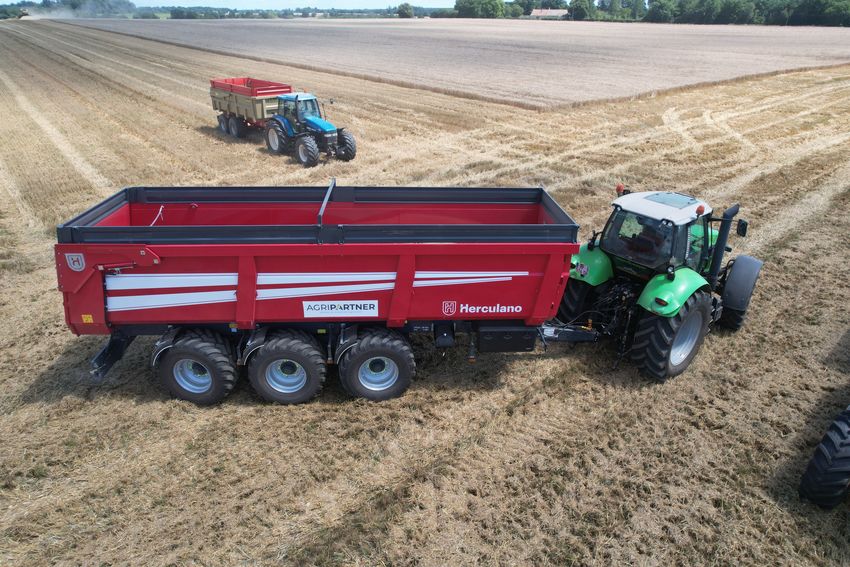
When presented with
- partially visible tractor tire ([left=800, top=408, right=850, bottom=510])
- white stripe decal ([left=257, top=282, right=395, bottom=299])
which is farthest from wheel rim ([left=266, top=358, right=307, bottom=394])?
partially visible tractor tire ([left=800, top=408, right=850, bottom=510])

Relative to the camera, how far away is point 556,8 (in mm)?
116125

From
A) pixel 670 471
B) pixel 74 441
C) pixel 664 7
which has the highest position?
pixel 664 7

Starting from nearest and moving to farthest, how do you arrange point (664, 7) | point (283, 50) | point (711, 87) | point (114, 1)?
point (711, 87), point (283, 50), point (664, 7), point (114, 1)

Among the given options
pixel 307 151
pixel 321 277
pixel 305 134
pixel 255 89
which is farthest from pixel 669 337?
pixel 255 89

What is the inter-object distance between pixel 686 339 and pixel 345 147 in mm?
10386

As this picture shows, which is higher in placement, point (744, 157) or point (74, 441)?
point (744, 157)

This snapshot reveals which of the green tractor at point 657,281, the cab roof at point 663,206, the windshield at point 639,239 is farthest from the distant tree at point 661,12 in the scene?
the windshield at point 639,239

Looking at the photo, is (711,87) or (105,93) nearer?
(105,93)

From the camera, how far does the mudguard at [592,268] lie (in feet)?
20.8

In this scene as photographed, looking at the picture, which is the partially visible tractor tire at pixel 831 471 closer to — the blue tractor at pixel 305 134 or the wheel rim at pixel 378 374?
the wheel rim at pixel 378 374

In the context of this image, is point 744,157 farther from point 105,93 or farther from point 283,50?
point 283,50

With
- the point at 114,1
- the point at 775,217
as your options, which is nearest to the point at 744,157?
the point at 775,217

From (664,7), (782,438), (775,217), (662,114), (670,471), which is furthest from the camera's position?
(664,7)

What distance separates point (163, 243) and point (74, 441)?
204 cm
